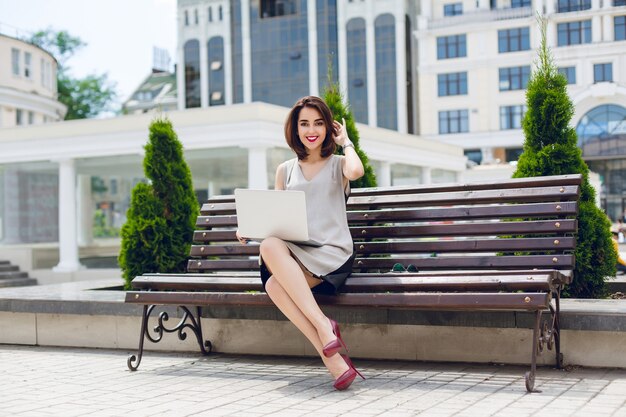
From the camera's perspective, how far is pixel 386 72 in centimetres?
6044

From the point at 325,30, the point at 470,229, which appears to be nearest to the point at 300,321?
the point at 470,229

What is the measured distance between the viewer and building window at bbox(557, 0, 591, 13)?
5400 centimetres

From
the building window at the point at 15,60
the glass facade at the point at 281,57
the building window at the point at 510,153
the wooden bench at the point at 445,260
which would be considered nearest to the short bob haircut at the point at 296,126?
the wooden bench at the point at 445,260

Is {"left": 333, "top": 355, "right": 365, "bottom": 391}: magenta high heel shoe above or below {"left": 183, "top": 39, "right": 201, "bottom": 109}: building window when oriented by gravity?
below

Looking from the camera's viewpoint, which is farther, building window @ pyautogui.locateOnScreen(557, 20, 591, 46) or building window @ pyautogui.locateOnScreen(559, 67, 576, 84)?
building window @ pyautogui.locateOnScreen(557, 20, 591, 46)

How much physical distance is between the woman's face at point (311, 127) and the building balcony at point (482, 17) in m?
53.0

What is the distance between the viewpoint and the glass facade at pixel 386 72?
6011 cm

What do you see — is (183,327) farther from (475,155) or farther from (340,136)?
(475,155)

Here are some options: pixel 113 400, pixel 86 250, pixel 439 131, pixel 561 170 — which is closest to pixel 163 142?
pixel 561 170

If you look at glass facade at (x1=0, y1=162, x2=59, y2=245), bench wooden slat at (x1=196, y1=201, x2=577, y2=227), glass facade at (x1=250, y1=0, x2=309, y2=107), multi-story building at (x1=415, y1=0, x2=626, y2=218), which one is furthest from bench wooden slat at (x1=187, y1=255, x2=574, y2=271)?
glass facade at (x1=250, y1=0, x2=309, y2=107)

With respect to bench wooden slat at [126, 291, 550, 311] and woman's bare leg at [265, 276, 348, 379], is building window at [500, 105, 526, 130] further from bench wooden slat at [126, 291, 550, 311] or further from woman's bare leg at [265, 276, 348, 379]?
woman's bare leg at [265, 276, 348, 379]

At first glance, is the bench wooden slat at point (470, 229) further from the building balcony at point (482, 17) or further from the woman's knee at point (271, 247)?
the building balcony at point (482, 17)

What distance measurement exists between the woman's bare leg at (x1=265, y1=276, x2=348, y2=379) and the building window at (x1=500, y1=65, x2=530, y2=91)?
52.1m

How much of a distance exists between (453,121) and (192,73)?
2315 cm
